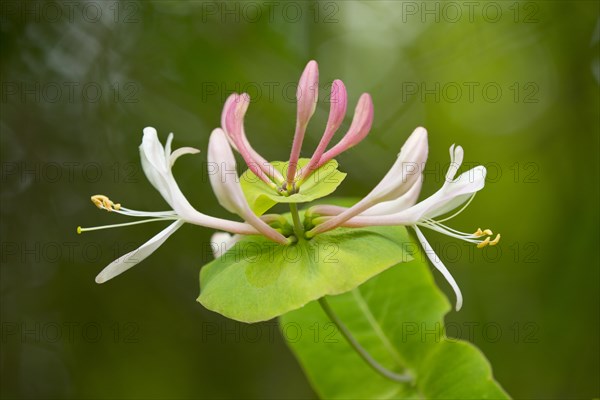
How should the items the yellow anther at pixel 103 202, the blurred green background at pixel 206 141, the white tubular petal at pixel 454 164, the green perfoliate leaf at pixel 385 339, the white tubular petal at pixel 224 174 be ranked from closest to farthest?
1. the white tubular petal at pixel 224 174
2. the white tubular petal at pixel 454 164
3. the yellow anther at pixel 103 202
4. the green perfoliate leaf at pixel 385 339
5. the blurred green background at pixel 206 141

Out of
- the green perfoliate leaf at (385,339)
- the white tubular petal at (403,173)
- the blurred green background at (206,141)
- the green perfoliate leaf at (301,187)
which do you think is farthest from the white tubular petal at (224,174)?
the blurred green background at (206,141)

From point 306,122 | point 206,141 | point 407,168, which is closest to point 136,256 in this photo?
point 306,122

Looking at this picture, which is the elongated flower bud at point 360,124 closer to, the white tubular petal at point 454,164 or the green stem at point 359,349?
the white tubular petal at point 454,164

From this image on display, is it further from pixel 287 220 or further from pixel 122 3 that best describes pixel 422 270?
pixel 122 3

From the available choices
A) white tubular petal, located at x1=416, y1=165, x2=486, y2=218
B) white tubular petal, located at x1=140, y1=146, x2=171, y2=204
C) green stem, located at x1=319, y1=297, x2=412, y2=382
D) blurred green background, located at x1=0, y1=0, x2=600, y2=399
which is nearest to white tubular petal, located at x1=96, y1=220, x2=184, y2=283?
white tubular petal, located at x1=140, y1=146, x2=171, y2=204

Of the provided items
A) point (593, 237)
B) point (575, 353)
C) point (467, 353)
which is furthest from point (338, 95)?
point (575, 353)

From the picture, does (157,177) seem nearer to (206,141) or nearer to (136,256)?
(136,256)
